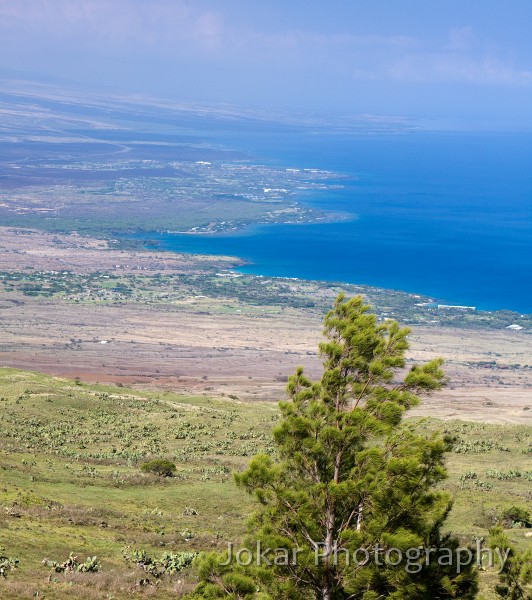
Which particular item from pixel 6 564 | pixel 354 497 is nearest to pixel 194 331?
pixel 6 564

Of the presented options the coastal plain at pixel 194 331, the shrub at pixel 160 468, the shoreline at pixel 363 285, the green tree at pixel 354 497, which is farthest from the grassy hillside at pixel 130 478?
the shoreline at pixel 363 285

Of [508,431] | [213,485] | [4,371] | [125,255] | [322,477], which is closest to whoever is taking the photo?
[322,477]

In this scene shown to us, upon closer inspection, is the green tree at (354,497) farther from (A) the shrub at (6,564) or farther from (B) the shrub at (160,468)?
(B) the shrub at (160,468)

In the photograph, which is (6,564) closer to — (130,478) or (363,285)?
(130,478)

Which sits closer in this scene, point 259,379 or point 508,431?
point 508,431

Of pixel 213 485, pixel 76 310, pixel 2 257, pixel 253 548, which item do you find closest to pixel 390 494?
pixel 253 548

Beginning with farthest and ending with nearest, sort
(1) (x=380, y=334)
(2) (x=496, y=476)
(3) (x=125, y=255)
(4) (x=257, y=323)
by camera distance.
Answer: (3) (x=125, y=255) → (4) (x=257, y=323) → (2) (x=496, y=476) → (1) (x=380, y=334)

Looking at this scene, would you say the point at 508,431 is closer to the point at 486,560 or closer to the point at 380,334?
the point at 486,560
